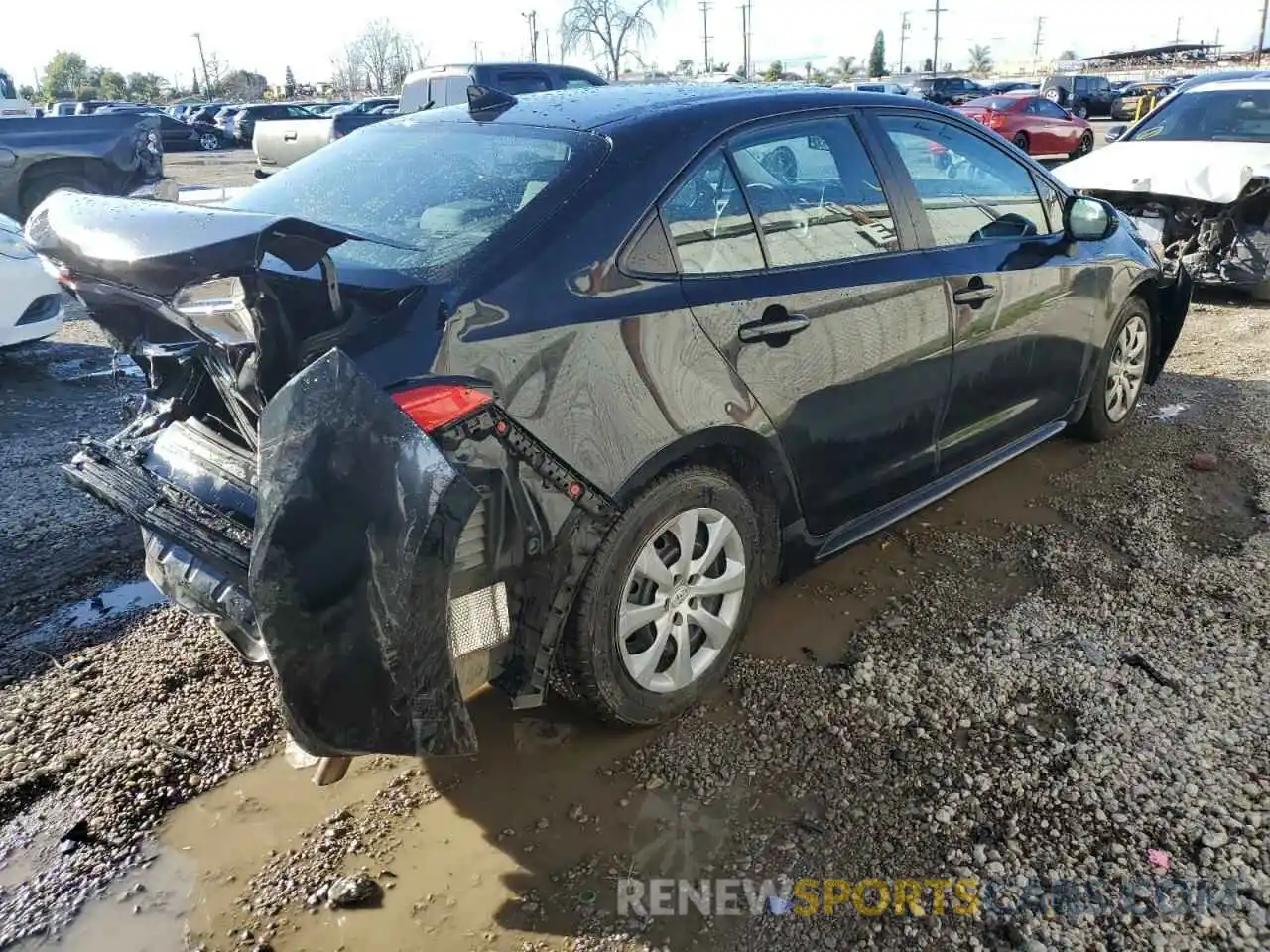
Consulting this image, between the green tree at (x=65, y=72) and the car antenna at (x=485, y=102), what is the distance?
81115 mm

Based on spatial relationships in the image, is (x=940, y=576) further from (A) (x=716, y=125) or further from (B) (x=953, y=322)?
(A) (x=716, y=125)

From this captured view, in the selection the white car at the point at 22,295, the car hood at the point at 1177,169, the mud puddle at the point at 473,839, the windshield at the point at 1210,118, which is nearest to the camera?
the mud puddle at the point at 473,839

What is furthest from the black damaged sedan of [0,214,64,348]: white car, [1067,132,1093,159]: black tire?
[1067,132,1093,159]: black tire

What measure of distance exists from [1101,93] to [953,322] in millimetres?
36478

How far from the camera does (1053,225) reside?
162 inches

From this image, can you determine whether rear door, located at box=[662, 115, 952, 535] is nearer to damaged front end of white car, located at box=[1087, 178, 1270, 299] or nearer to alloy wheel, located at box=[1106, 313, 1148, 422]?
alloy wheel, located at box=[1106, 313, 1148, 422]

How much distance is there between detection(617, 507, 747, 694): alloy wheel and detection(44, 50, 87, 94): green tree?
82.2m

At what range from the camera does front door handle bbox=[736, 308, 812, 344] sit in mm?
2771

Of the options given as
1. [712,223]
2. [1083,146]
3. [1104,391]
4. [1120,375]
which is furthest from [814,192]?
[1083,146]

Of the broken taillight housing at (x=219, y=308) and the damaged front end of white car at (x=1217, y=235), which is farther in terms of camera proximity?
the damaged front end of white car at (x=1217, y=235)

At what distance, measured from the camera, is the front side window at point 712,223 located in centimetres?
270

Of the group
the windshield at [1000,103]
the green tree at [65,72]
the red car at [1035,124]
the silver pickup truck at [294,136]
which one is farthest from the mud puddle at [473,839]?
the green tree at [65,72]

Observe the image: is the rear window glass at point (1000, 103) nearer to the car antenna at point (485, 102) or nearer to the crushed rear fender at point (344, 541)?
the car antenna at point (485, 102)

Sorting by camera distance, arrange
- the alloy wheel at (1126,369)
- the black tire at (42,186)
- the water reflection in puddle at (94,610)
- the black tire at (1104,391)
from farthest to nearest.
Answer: the black tire at (42,186) → the alloy wheel at (1126,369) → the black tire at (1104,391) → the water reflection in puddle at (94,610)
